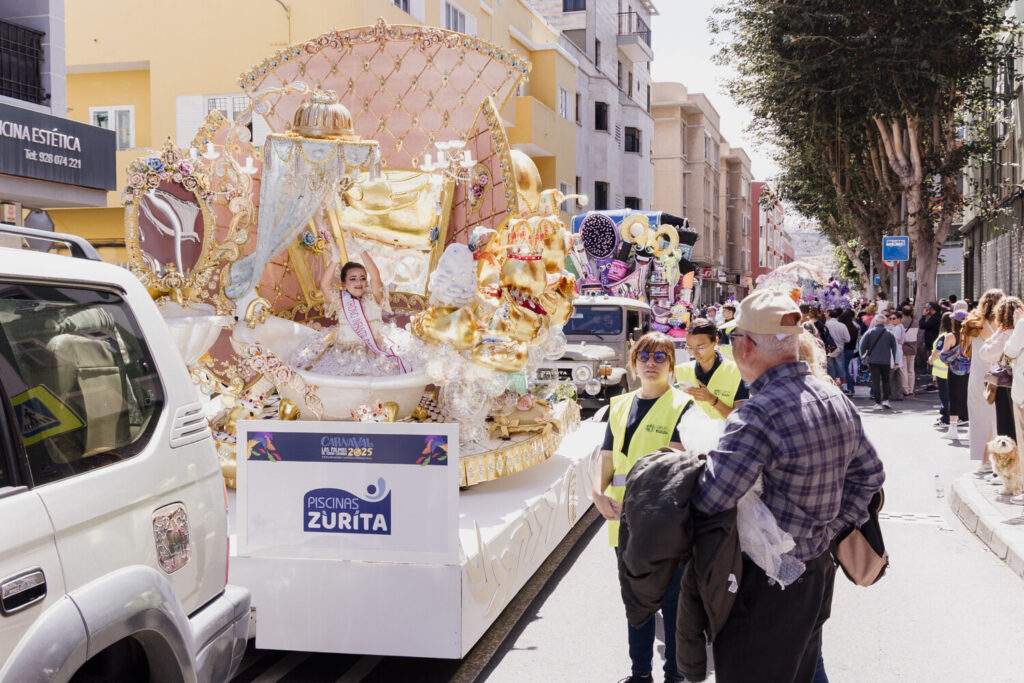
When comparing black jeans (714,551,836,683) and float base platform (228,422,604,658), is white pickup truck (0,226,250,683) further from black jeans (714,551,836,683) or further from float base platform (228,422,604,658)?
black jeans (714,551,836,683)

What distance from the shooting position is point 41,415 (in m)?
2.92

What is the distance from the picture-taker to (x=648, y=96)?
46.3 metres

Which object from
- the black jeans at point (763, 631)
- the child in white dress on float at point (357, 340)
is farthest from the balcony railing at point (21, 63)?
the black jeans at point (763, 631)

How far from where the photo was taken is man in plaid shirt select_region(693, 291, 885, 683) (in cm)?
314

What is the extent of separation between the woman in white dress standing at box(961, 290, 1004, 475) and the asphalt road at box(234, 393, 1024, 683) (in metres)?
2.37

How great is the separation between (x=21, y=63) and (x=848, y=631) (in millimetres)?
15287

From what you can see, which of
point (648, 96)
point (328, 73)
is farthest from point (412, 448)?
point (648, 96)

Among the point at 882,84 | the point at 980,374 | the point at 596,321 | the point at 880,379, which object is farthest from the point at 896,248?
the point at 980,374

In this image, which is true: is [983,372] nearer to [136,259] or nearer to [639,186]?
[136,259]

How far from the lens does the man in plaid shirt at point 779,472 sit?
3145mm

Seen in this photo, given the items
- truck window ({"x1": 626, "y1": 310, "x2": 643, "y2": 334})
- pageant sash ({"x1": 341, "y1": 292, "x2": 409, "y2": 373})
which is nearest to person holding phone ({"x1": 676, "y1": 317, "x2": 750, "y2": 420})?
pageant sash ({"x1": 341, "y1": 292, "x2": 409, "y2": 373})

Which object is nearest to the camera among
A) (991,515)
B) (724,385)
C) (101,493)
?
(101,493)

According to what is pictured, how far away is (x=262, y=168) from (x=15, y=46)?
9897mm

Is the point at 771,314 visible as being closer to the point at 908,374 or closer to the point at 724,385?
the point at 724,385
